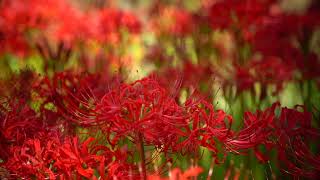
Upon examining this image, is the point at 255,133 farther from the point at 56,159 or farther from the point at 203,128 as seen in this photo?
the point at 56,159

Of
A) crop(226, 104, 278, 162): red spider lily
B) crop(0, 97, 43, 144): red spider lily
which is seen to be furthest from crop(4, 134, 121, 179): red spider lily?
crop(226, 104, 278, 162): red spider lily

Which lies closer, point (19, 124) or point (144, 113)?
point (144, 113)

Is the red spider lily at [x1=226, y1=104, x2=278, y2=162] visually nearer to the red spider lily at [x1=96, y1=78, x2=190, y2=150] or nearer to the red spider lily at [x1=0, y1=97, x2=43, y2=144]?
the red spider lily at [x1=96, y1=78, x2=190, y2=150]

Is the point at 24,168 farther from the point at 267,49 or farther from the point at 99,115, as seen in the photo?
the point at 267,49

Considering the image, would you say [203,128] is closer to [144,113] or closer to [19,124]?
[144,113]

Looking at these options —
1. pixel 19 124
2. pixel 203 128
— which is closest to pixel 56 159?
pixel 19 124

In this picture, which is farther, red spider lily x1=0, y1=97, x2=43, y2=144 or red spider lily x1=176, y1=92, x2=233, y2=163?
red spider lily x1=0, y1=97, x2=43, y2=144

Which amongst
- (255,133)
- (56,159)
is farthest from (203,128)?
(56,159)

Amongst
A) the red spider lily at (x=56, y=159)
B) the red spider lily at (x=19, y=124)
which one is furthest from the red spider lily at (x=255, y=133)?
the red spider lily at (x=19, y=124)

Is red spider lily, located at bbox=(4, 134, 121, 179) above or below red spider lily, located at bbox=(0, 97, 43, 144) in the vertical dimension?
below

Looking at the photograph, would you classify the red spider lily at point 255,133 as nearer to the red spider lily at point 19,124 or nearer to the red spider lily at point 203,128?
the red spider lily at point 203,128

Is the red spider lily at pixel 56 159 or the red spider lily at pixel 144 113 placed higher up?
the red spider lily at pixel 144 113

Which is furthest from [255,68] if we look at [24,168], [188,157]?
[24,168]
